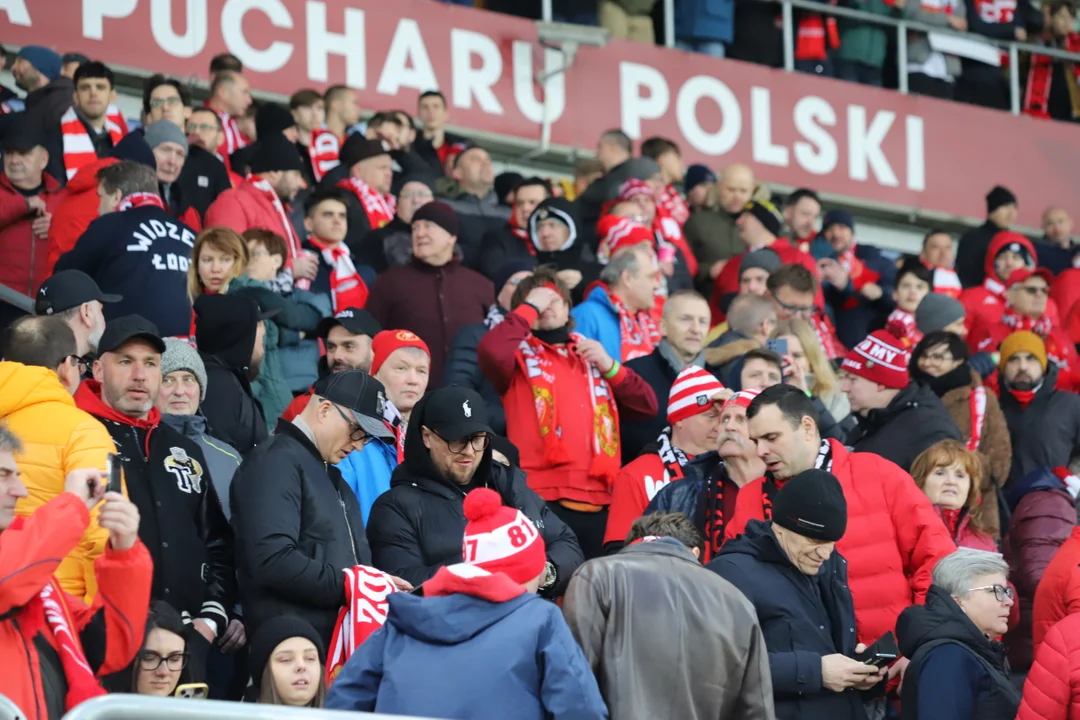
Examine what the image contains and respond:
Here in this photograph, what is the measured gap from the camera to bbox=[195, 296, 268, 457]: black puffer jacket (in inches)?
314

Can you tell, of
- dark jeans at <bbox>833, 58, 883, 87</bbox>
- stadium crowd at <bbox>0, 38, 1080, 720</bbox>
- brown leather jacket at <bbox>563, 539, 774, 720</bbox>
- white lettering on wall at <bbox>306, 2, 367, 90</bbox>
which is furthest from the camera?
dark jeans at <bbox>833, 58, 883, 87</bbox>

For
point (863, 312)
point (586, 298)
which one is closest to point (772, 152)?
point (863, 312)

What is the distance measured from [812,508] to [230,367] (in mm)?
2917

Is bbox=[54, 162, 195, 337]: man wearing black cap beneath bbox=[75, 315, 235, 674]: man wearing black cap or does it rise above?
above

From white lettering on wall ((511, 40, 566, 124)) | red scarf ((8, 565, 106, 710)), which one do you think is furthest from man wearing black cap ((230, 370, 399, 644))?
white lettering on wall ((511, 40, 566, 124))

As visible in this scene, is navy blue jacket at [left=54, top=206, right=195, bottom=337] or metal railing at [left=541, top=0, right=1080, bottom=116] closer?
navy blue jacket at [left=54, top=206, right=195, bottom=337]

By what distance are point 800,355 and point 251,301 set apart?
2931 mm

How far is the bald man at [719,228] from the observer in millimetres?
13111

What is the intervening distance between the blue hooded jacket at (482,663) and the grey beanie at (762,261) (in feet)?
22.0

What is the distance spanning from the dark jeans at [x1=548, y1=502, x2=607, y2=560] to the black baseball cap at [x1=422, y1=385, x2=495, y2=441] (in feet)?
7.05

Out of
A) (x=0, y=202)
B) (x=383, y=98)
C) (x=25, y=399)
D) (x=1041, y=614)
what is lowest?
(x=1041, y=614)

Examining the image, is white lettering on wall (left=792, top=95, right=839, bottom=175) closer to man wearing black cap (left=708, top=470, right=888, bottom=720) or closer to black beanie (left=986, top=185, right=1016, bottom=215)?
black beanie (left=986, top=185, right=1016, bottom=215)

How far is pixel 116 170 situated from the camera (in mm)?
9469

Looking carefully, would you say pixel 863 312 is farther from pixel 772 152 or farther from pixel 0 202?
pixel 0 202
